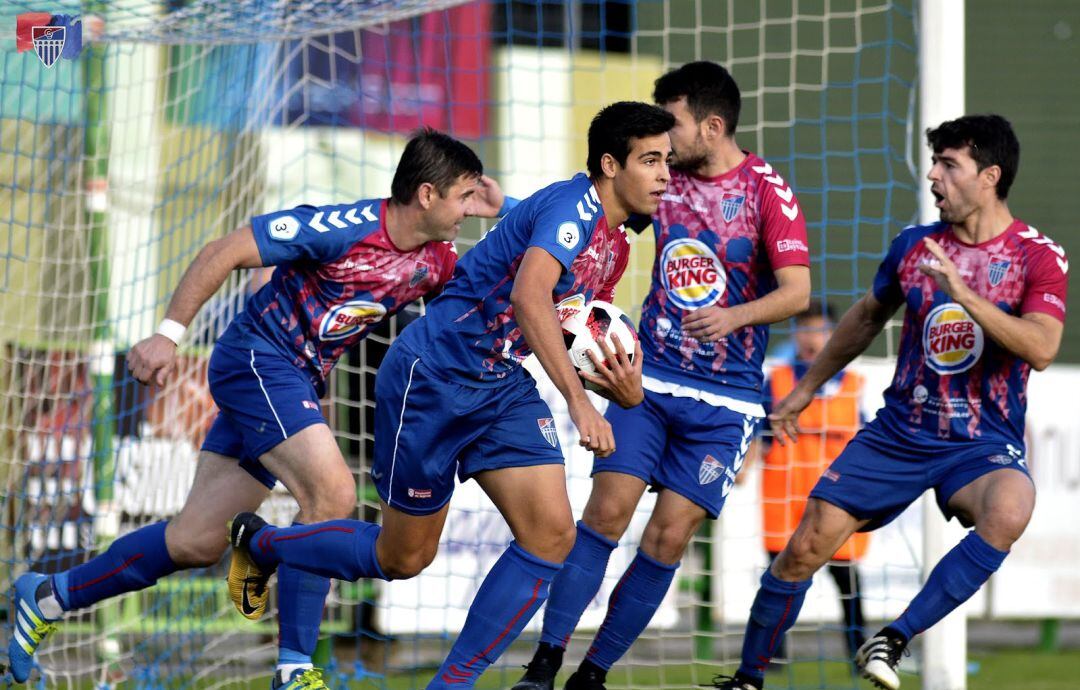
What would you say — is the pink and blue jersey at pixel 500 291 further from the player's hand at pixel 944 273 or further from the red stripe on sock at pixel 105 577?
the red stripe on sock at pixel 105 577

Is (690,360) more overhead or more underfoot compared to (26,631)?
more overhead

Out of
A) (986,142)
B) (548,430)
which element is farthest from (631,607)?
(986,142)

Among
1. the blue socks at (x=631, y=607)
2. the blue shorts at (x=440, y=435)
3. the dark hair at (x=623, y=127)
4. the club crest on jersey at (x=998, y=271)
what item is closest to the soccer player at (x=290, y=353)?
the blue shorts at (x=440, y=435)

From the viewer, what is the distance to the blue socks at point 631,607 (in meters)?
5.46

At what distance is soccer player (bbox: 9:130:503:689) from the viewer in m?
5.19

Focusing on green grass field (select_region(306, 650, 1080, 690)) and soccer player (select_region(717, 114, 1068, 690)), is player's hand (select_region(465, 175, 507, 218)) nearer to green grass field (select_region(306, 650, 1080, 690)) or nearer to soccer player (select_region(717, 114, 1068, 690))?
soccer player (select_region(717, 114, 1068, 690))

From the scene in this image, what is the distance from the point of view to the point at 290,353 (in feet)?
18.0

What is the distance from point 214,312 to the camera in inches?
305

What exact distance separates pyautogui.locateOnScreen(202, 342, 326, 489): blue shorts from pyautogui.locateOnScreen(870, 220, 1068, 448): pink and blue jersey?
236 centimetres

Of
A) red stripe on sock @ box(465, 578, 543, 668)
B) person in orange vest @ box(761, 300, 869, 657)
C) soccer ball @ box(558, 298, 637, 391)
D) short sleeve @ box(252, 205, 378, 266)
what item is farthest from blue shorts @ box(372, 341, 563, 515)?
person in orange vest @ box(761, 300, 869, 657)

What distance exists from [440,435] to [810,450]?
14.3 ft

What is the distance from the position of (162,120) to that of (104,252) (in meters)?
1.32

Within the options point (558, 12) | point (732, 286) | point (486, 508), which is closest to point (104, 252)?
point (486, 508)

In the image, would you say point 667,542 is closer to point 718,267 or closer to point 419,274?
point 718,267
